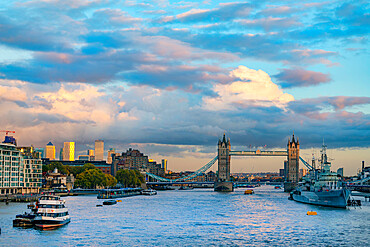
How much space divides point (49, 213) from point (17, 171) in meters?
85.2

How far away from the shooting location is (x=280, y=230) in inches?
3031

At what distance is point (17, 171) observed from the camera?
6048 inches

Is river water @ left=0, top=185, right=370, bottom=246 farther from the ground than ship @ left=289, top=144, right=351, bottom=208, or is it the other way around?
ship @ left=289, top=144, right=351, bottom=208

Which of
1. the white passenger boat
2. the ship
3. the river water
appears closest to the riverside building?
the river water

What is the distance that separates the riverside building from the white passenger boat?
76.8m

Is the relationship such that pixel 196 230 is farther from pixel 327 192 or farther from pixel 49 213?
pixel 327 192

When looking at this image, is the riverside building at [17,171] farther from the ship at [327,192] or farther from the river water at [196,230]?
the ship at [327,192]

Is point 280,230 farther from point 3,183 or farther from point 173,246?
point 3,183

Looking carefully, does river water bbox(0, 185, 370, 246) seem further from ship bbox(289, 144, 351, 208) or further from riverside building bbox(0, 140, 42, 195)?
riverside building bbox(0, 140, 42, 195)

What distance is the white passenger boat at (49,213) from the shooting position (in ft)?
239

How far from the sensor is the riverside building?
147500mm

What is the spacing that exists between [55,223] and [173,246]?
2110cm

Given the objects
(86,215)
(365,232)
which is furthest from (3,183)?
(365,232)

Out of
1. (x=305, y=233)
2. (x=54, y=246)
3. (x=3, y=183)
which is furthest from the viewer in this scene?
(x=3, y=183)
